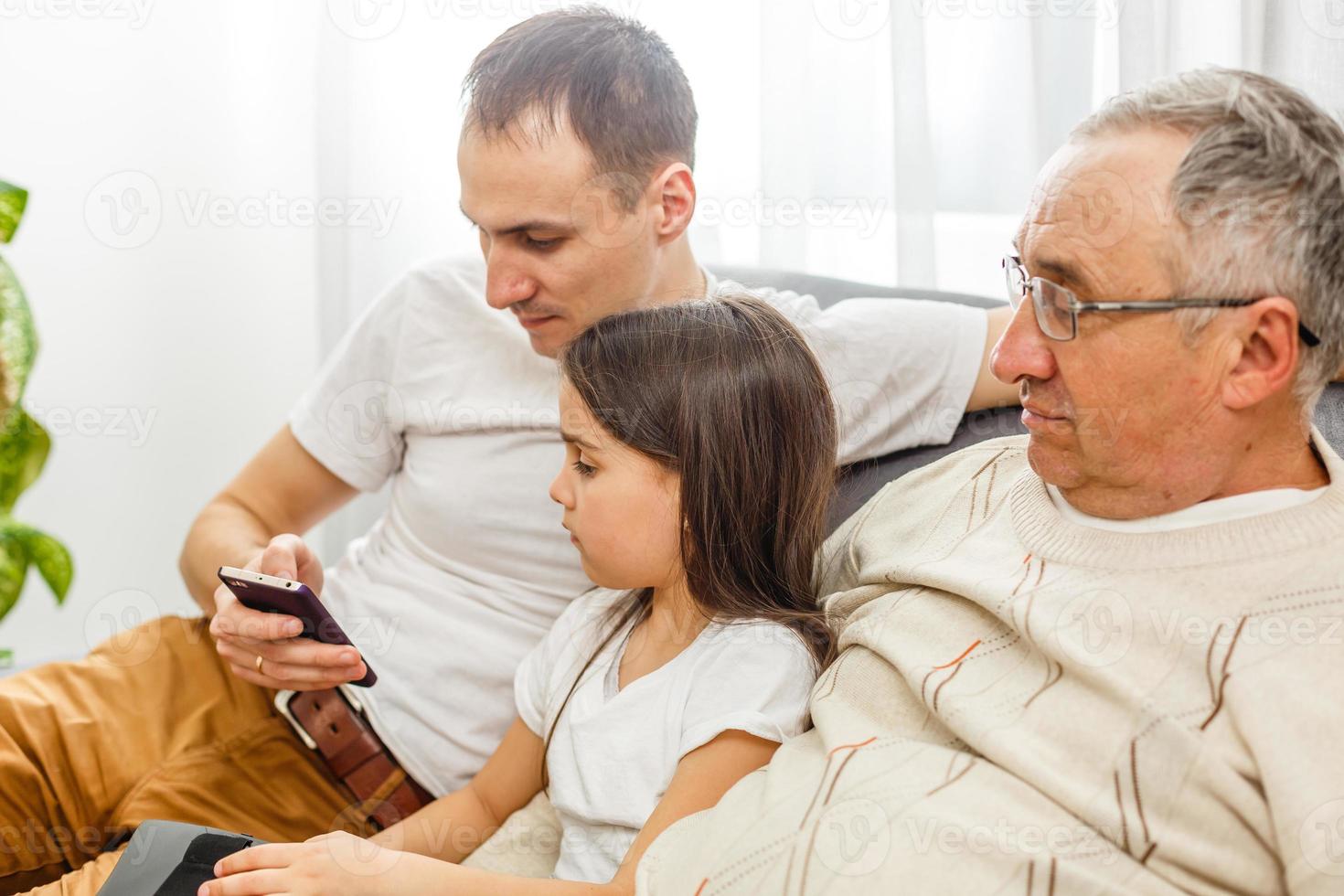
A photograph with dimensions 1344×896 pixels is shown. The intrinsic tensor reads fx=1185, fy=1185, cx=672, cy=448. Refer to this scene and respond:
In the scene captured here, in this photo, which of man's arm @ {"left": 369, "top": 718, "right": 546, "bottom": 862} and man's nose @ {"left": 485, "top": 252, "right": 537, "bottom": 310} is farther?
man's nose @ {"left": 485, "top": 252, "right": 537, "bottom": 310}

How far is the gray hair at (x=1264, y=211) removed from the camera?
969mm

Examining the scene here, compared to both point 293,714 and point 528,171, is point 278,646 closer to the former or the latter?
point 293,714

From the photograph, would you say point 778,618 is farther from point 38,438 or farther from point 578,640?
point 38,438

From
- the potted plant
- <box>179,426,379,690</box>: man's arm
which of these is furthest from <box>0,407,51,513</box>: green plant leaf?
<box>179,426,379,690</box>: man's arm

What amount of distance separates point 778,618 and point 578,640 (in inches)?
10.2

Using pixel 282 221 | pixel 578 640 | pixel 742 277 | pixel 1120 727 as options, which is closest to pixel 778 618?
pixel 578 640

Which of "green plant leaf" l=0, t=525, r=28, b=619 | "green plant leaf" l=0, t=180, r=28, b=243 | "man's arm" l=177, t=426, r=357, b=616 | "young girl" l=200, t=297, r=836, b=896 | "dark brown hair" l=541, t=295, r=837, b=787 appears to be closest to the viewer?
"young girl" l=200, t=297, r=836, b=896

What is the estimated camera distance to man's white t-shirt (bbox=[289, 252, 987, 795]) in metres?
1.49

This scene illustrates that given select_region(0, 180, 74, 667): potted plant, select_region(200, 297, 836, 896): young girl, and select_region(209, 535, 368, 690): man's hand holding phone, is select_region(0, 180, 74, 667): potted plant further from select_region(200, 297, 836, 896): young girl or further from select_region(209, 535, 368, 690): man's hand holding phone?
select_region(200, 297, 836, 896): young girl

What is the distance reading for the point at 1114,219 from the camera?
1.01 m

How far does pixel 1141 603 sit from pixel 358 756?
97cm

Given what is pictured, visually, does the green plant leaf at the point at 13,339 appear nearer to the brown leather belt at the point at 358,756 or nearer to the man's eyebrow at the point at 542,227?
the brown leather belt at the point at 358,756

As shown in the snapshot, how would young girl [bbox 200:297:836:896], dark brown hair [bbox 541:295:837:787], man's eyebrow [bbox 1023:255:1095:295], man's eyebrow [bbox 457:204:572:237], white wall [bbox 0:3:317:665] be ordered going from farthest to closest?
1. white wall [bbox 0:3:317:665]
2. man's eyebrow [bbox 457:204:572:237]
3. dark brown hair [bbox 541:295:837:787]
4. young girl [bbox 200:297:836:896]
5. man's eyebrow [bbox 1023:255:1095:295]

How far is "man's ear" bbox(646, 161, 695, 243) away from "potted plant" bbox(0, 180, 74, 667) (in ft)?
3.88
